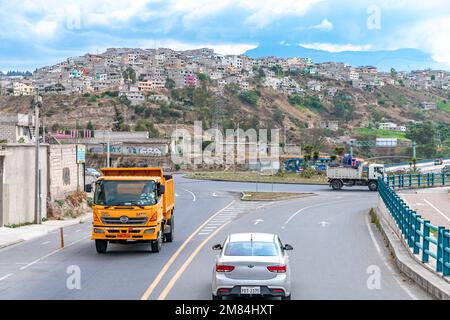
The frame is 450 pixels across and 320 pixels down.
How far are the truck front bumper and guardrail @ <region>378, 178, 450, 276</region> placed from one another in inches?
317

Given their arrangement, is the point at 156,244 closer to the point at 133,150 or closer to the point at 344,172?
the point at 344,172

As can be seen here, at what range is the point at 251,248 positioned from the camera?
596 inches

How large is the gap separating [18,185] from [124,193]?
16.3 meters

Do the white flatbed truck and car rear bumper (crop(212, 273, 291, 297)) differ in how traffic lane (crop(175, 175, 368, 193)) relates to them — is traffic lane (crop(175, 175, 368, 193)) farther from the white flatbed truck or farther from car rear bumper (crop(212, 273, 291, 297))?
car rear bumper (crop(212, 273, 291, 297))

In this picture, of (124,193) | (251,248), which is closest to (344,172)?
(124,193)

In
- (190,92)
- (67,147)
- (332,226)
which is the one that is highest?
(190,92)

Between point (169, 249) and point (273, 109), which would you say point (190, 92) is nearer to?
point (273, 109)

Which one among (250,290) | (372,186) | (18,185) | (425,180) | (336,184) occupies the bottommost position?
(372,186)

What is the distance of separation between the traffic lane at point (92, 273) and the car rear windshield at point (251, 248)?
241 centimetres

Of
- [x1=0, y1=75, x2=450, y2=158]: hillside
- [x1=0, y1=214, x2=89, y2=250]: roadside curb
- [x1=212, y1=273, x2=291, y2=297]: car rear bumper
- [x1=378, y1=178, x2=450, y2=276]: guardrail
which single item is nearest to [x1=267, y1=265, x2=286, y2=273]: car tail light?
[x1=212, y1=273, x2=291, y2=297]: car rear bumper

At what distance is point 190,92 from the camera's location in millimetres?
199375

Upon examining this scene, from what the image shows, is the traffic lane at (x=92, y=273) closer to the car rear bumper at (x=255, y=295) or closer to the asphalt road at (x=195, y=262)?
the asphalt road at (x=195, y=262)
